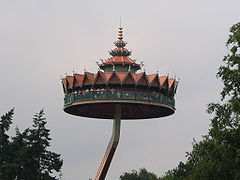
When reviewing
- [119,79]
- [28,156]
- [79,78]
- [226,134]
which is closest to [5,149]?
[28,156]

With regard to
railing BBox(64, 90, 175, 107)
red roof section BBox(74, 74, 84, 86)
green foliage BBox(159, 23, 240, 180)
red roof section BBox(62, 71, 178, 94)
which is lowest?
green foliage BBox(159, 23, 240, 180)

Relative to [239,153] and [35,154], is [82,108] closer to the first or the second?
[35,154]

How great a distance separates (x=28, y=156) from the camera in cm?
5566

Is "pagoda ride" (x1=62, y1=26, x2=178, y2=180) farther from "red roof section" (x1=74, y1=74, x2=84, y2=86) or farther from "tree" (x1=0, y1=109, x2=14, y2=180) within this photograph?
"tree" (x1=0, y1=109, x2=14, y2=180)

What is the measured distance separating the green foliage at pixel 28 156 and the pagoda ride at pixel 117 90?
264 inches

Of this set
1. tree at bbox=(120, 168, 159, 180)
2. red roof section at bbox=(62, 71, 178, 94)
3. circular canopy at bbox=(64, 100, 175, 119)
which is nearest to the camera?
red roof section at bbox=(62, 71, 178, 94)

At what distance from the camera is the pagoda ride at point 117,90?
45.8m

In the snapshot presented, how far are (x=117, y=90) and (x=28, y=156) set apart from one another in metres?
15.9

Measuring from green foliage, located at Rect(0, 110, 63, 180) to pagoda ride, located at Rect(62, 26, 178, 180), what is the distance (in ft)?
22.0

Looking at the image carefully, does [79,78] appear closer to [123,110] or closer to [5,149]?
[123,110]

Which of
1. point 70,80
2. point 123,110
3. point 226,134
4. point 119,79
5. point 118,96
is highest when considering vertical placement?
point 70,80

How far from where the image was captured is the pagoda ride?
4578 centimetres

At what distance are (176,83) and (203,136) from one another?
1516cm

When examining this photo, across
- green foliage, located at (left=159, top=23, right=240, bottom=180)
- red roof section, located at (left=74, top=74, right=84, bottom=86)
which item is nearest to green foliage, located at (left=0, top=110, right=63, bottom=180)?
red roof section, located at (left=74, top=74, right=84, bottom=86)
